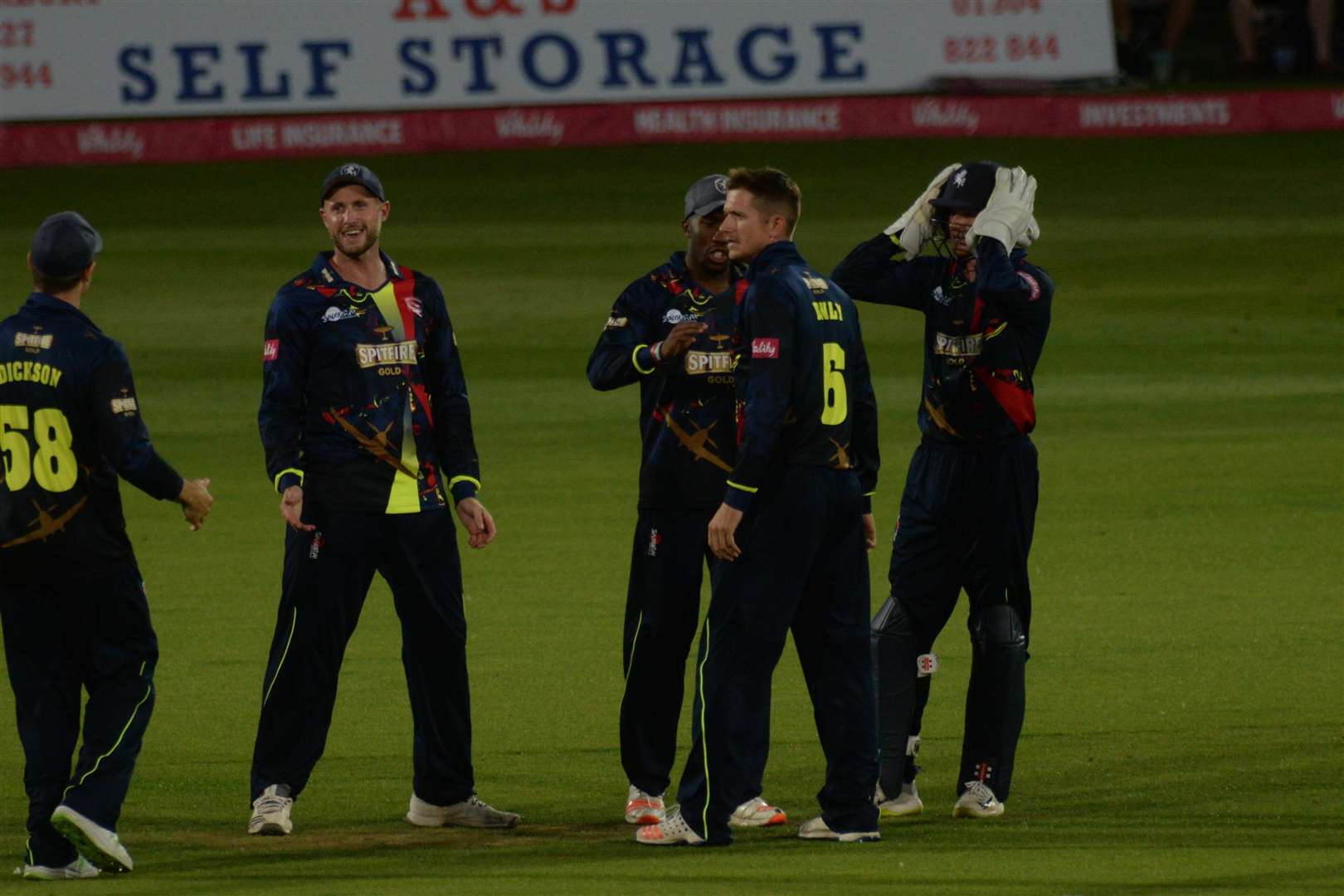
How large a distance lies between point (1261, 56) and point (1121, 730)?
20.4m

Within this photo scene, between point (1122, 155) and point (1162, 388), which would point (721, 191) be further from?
point (1122, 155)

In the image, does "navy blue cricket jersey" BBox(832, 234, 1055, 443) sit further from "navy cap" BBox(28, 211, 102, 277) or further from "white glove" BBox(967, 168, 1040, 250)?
"navy cap" BBox(28, 211, 102, 277)

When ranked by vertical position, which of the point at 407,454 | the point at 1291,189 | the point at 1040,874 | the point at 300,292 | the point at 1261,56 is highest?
the point at 1261,56

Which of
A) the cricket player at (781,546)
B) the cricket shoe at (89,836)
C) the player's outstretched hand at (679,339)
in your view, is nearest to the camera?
the cricket shoe at (89,836)

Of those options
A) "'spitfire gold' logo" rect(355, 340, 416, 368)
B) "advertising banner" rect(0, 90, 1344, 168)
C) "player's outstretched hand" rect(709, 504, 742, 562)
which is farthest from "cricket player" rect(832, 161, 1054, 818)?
"advertising banner" rect(0, 90, 1344, 168)

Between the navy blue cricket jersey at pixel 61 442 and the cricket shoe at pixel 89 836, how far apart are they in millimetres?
713

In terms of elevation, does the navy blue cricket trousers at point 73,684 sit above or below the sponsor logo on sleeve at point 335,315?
below

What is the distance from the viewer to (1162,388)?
58.7 ft

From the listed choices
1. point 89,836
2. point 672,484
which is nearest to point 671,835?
point 672,484

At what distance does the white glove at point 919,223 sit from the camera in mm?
7695

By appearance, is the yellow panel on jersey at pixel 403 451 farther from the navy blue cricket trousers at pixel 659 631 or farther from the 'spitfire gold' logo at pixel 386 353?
the navy blue cricket trousers at pixel 659 631

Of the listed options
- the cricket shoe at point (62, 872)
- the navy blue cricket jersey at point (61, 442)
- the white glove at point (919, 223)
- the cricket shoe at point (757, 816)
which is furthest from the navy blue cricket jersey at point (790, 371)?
the cricket shoe at point (62, 872)

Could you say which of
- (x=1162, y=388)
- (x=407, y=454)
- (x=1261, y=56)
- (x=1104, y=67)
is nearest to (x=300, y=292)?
(x=407, y=454)

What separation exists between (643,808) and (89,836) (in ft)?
6.11
